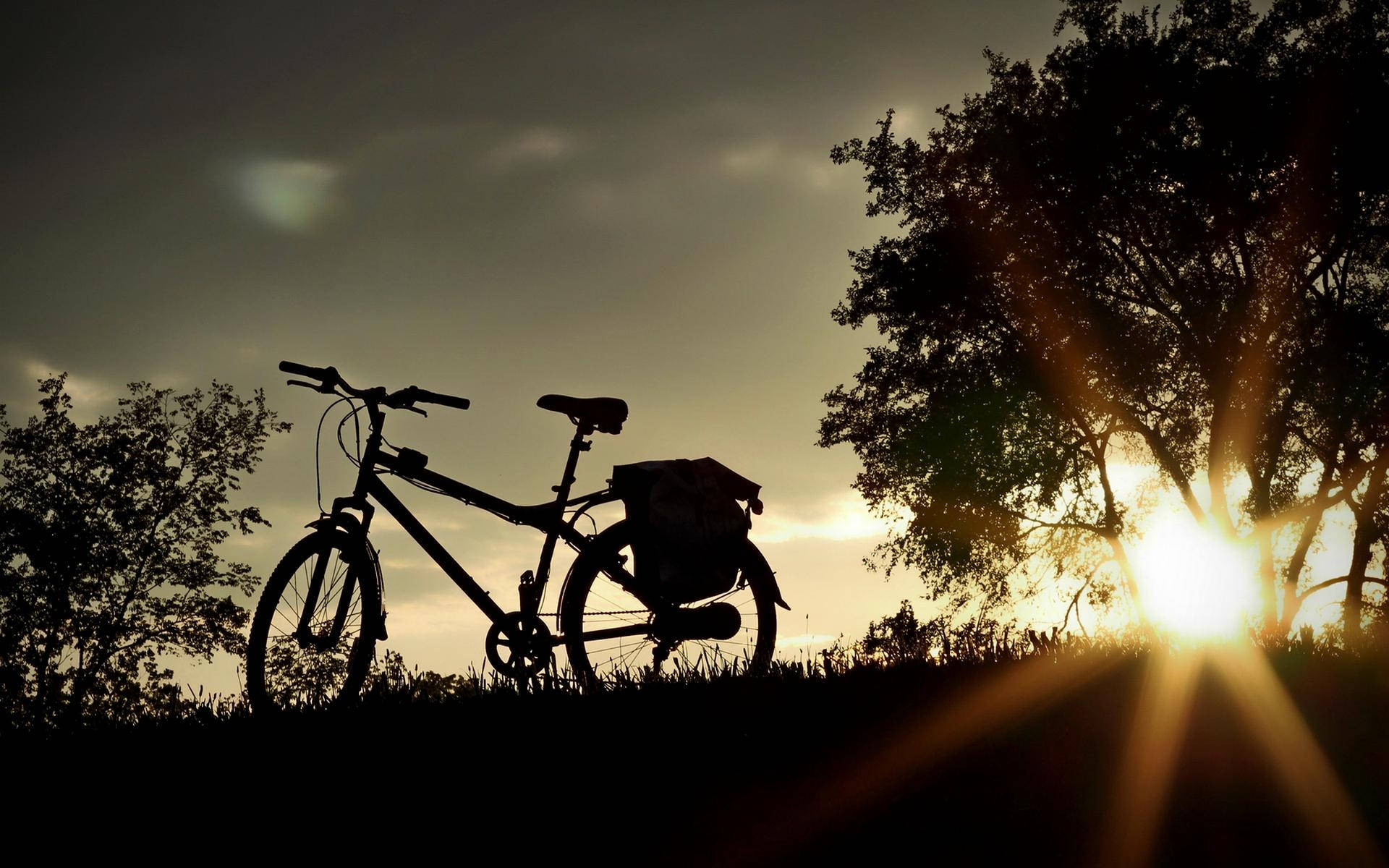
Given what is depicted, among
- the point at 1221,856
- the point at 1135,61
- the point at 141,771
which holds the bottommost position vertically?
the point at 1221,856

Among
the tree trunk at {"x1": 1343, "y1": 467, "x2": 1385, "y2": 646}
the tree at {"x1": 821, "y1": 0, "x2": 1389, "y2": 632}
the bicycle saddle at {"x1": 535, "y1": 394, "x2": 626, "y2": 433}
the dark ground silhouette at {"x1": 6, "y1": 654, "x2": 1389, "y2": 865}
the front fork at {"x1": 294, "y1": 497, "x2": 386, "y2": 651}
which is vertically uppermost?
the tree at {"x1": 821, "y1": 0, "x2": 1389, "y2": 632}

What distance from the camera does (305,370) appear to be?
6820 millimetres

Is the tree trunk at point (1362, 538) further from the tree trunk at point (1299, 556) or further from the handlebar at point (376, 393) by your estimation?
the handlebar at point (376, 393)

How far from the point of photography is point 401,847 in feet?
13.1

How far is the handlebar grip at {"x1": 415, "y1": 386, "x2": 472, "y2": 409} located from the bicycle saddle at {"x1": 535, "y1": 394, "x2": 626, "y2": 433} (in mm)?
503

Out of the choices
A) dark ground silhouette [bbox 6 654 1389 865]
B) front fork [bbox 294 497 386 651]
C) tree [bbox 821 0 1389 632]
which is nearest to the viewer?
dark ground silhouette [bbox 6 654 1389 865]

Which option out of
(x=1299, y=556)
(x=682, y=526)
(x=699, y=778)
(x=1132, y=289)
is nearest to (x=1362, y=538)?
(x=1299, y=556)

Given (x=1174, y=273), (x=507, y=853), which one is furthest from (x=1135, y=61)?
(x=507, y=853)

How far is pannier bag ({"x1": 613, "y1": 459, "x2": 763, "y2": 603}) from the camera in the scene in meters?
6.80

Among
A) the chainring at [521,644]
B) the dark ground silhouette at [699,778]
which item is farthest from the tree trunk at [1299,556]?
the chainring at [521,644]

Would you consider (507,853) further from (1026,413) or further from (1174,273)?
(1174,273)

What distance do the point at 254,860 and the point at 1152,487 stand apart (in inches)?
962

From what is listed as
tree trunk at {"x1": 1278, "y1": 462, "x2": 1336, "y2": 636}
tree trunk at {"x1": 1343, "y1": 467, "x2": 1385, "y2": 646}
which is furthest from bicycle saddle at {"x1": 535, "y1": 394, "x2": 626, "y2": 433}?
tree trunk at {"x1": 1278, "y1": 462, "x2": 1336, "y2": 636}

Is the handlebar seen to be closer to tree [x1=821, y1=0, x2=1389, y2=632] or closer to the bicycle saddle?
the bicycle saddle
